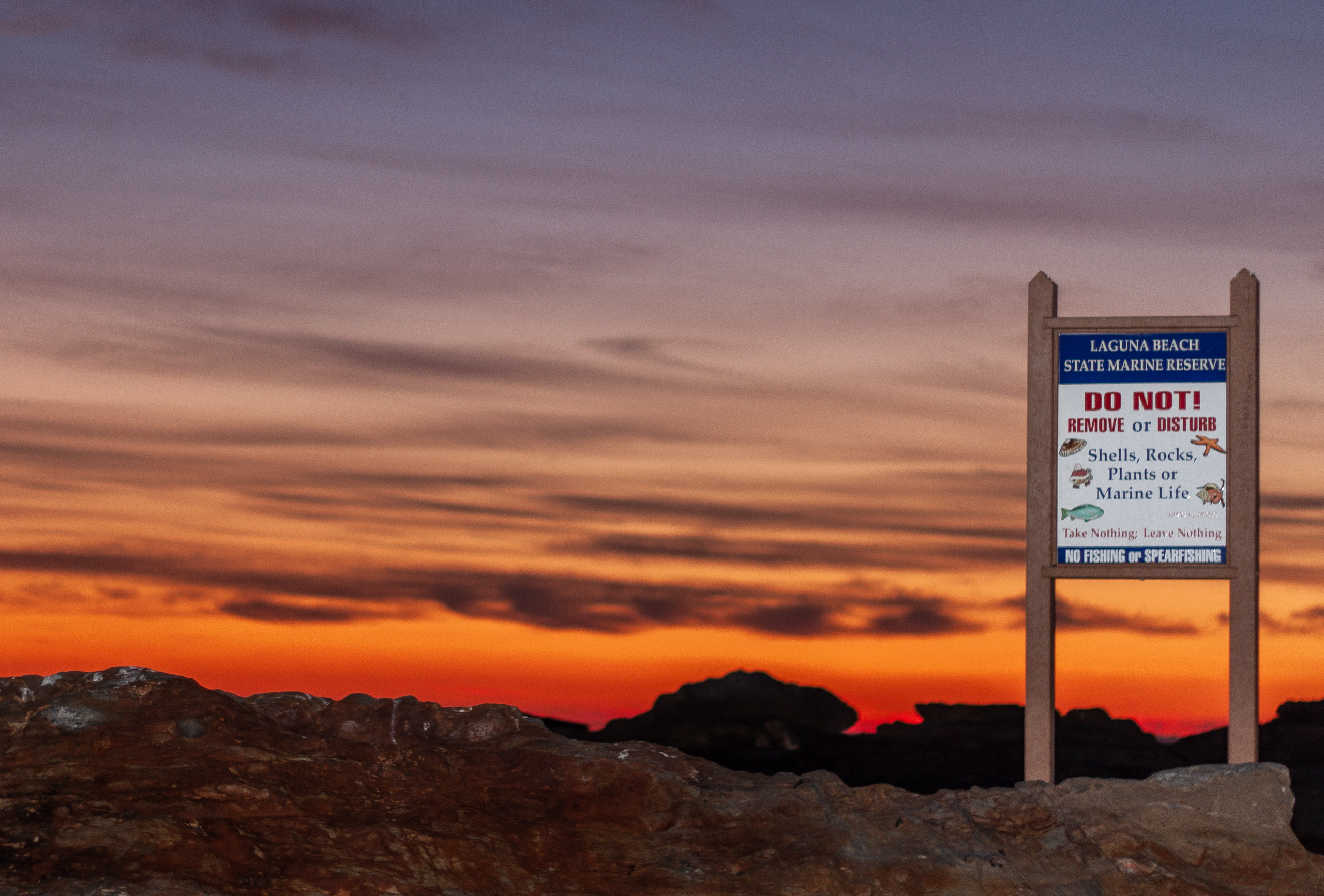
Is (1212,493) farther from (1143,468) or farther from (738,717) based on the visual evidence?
(738,717)

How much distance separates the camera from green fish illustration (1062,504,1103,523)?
1521 cm

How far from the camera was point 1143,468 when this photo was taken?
1514 centimetres

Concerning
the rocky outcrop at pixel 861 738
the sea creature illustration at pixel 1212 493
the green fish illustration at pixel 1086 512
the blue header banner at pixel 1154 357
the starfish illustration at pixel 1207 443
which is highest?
the blue header banner at pixel 1154 357

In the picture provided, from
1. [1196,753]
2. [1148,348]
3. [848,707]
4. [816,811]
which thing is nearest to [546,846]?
[816,811]

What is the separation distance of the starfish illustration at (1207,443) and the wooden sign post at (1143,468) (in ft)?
0.04

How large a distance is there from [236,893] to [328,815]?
106 centimetres

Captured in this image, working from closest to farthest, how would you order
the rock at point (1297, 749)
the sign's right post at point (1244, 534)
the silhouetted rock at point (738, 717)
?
the sign's right post at point (1244, 534) → the rock at point (1297, 749) → the silhouetted rock at point (738, 717)

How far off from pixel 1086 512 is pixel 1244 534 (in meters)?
1.63

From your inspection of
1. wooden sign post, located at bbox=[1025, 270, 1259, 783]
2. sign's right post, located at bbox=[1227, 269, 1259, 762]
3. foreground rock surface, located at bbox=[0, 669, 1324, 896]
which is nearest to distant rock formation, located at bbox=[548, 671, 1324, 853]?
sign's right post, located at bbox=[1227, 269, 1259, 762]

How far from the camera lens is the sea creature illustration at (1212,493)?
15086 millimetres

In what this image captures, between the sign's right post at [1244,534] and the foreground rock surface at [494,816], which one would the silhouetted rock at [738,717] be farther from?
the foreground rock surface at [494,816]

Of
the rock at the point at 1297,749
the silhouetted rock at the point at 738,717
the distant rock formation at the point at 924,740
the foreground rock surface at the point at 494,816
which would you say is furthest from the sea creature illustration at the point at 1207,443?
the silhouetted rock at the point at 738,717

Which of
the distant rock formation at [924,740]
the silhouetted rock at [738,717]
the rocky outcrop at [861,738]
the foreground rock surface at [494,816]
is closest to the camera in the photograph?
the foreground rock surface at [494,816]

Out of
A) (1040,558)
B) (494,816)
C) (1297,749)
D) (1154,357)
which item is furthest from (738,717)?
(494,816)
